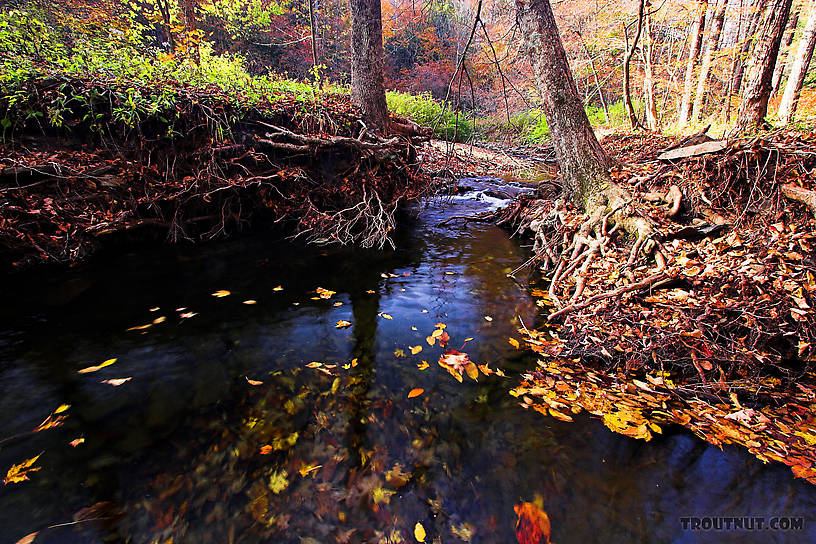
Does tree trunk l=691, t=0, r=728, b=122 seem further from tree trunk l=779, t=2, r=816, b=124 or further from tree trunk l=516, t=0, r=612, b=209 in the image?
tree trunk l=516, t=0, r=612, b=209

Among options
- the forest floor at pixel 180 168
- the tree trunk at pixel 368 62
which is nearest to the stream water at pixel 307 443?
the forest floor at pixel 180 168

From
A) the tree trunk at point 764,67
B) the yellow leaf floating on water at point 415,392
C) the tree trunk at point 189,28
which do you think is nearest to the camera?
the yellow leaf floating on water at point 415,392

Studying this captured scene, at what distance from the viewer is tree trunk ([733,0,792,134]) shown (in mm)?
7055

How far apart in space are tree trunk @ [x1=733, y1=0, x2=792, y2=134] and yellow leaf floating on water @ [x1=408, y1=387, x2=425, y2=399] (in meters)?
Answer: 8.36

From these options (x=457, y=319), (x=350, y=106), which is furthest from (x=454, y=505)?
(x=350, y=106)

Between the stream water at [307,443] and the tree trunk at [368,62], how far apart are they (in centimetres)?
571

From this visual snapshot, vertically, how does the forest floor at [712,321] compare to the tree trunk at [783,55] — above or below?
below

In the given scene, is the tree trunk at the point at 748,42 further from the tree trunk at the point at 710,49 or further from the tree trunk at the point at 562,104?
the tree trunk at the point at 562,104

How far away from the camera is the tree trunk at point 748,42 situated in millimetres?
9539

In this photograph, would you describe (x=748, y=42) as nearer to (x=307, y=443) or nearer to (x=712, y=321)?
(x=712, y=321)

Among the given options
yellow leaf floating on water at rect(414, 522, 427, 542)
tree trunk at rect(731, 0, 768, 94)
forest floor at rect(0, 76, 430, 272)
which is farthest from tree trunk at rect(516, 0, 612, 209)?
tree trunk at rect(731, 0, 768, 94)

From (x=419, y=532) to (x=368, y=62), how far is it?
349 inches

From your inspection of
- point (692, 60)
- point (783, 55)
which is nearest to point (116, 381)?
point (692, 60)

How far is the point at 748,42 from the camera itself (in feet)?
36.1
